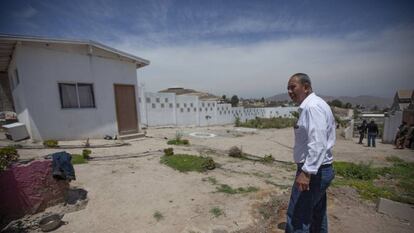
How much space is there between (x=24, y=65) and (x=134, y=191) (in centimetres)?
691

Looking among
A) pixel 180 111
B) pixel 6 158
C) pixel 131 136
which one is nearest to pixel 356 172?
pixel 6 158

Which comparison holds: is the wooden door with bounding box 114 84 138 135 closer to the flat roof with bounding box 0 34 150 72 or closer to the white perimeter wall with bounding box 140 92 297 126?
the flat roof with bounding box 0 34 150 72

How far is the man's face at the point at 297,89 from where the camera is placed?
81.5 inches

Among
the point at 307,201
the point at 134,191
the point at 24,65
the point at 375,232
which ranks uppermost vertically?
the point at 24,65

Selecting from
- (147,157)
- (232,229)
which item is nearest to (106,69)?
(147,157)

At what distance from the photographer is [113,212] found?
122 inches

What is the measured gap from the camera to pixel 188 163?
5.61 meters

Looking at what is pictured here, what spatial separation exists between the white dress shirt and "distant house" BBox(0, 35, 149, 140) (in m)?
8.73

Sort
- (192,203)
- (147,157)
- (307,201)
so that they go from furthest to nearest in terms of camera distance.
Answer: (147,157) → (192,203) → (307,201)

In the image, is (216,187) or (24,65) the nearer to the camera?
(216,187)

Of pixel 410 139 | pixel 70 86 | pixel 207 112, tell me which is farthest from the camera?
pixel 207 112

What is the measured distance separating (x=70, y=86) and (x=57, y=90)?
0.50 m

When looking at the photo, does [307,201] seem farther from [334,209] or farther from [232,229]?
[334,209]

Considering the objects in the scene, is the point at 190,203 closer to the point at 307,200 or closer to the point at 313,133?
the point at 307,200
